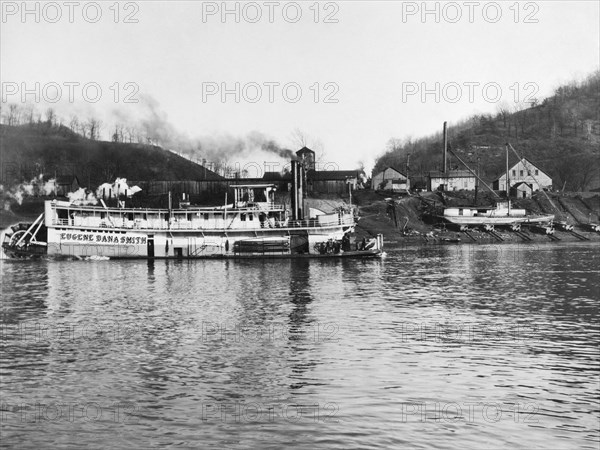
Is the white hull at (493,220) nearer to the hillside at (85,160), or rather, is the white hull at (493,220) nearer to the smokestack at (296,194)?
the smokestack at (296,194)

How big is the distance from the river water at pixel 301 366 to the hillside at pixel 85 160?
331 feet

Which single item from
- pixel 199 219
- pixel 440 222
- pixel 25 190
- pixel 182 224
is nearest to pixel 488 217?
pixel 440 222

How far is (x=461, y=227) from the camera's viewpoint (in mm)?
120688

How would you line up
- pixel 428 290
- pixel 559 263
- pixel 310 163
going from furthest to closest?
pixel 310 163
pixel 559 263
pixel 428 290

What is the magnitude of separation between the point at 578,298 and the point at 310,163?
97.3 metres

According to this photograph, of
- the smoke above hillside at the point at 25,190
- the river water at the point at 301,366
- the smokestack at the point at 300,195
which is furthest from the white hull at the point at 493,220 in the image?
the smoke above hillside at the point at 25,190

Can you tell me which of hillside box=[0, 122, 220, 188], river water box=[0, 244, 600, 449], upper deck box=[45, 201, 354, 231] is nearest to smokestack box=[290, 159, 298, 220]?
upper deck box=[45, 201, 354, 231]

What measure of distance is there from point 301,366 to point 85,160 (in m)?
146

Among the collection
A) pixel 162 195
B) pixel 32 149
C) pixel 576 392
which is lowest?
pixel 576 392

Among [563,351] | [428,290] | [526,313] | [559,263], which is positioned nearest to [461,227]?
[559,263]

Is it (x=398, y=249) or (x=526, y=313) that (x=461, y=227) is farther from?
(x=526, y=313)

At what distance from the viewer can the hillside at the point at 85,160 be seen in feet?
495

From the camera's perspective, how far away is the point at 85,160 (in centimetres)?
16375

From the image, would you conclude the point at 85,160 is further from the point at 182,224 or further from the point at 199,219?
the point at 199,219
